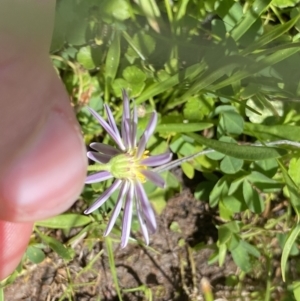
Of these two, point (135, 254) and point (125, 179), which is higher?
point (125, 179)

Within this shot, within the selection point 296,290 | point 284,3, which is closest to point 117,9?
point 284,3

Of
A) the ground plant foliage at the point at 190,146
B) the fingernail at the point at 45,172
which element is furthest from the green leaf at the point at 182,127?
the fingernail at the point at 45,172

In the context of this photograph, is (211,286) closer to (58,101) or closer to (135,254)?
(135,254)

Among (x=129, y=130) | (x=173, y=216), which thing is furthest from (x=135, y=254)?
(x=129, y=130)

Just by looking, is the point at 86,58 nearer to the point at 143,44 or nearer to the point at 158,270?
the point at 143,44

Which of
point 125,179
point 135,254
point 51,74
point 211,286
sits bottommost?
point 211,286

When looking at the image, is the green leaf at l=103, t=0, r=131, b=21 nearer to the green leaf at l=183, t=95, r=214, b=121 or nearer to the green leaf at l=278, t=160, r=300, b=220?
the green leaf at l=183, t=95, r=214, b=121

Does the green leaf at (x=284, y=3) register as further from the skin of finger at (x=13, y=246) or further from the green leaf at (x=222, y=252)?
the skin of finger at (x=13, y=246)
